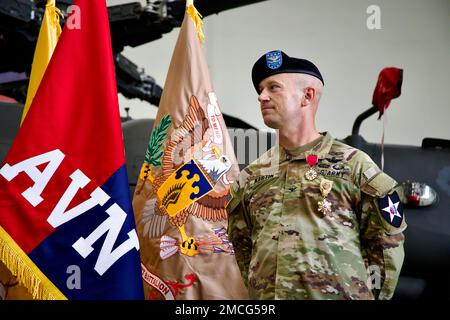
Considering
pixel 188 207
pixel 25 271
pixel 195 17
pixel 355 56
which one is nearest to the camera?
pixel 25 271

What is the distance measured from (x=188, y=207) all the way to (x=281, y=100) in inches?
33.2

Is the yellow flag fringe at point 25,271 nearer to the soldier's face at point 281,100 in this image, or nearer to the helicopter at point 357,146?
the soldier's face at point 281,100

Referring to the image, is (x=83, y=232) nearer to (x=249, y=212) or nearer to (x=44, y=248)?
(x=44, y=248)

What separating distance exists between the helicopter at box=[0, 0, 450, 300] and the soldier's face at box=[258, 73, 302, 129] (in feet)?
4.00

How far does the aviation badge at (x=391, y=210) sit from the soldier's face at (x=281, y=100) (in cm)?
33

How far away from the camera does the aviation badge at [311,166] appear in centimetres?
162

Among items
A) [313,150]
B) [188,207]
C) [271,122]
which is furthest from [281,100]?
[188,207]

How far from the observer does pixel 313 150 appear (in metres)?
1.67

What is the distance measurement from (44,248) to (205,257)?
0.71 meters

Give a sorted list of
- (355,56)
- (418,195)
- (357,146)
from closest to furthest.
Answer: (418,195)
(357,146)
(355,56)

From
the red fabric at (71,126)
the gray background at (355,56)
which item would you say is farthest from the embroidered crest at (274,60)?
the gray background at (355,56)

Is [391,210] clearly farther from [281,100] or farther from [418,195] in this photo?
[418,195]

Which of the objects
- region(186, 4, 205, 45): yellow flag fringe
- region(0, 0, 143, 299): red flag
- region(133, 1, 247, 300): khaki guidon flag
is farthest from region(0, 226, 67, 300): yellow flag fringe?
region(186, 4, 205, 45): yellow flag fringe

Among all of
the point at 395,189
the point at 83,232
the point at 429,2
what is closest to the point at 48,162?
the point at 83,232
